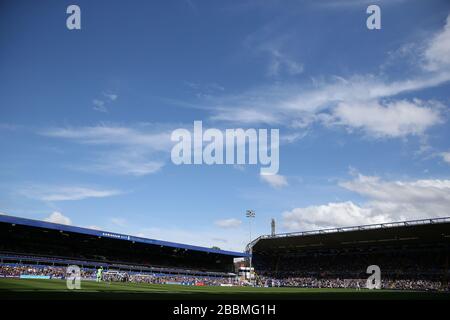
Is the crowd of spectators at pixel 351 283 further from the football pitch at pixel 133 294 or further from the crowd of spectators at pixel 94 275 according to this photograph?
the football pitch at pixel 133 294

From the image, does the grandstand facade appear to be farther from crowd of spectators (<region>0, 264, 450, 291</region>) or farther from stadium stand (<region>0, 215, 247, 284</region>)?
crowd of spectators (<region>0, 264, 450, 291</region>)

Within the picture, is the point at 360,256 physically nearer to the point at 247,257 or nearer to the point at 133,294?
the point at 247,257

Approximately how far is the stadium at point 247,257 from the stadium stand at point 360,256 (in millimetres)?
173

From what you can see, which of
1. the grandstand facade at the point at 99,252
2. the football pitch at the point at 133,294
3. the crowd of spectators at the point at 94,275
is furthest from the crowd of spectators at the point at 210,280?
the football pitch at the point at 133,294

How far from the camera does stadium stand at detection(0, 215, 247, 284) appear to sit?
6359 centimetres

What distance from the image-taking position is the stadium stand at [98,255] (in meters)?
63.6

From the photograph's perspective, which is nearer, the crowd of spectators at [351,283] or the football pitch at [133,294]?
the football pitch at [133,294]

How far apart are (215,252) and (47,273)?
43095mm

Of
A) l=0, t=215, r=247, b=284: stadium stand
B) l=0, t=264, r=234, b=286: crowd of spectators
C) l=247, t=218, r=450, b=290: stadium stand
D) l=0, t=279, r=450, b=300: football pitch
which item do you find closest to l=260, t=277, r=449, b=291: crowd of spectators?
l=247, t=218, r=450, b=290: stadium stand

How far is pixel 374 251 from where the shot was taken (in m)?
84.7

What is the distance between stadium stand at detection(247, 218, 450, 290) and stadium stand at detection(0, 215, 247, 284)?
1090 centimetres

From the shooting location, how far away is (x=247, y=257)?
330ft
